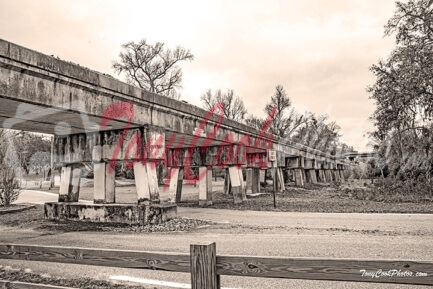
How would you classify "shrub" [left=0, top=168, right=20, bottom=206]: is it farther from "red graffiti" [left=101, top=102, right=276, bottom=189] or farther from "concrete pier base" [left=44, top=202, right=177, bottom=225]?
"concrete pier base" [left=44, top=202, right=177, bottom=225]

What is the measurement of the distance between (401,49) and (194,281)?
19720 millimetres

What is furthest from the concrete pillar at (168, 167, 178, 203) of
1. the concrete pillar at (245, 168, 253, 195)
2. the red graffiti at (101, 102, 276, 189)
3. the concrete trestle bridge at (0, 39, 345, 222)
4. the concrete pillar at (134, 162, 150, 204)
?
the concrete pillar at (245, 168, 253, 195)

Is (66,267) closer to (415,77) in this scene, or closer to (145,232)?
(145,232)

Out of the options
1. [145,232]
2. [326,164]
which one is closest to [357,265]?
[145,232]

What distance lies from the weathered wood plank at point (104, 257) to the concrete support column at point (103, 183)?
7119mm

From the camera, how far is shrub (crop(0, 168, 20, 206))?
16.4m

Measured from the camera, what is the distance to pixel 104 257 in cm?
344

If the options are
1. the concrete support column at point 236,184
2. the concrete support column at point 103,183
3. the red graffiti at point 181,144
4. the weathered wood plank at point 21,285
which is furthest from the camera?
the concrete support column at point 236,184

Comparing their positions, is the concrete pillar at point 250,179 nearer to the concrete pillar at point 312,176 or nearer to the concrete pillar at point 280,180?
the concrete pillar at point 280,180

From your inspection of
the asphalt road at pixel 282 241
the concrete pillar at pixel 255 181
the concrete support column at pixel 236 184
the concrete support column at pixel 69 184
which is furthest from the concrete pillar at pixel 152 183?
the concrete pillar at pixel 255 181

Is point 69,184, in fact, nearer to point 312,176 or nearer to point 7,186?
point 7,186

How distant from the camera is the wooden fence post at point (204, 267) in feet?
9.84

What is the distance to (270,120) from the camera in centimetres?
4191

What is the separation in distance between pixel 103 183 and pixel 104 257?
8.07 m
